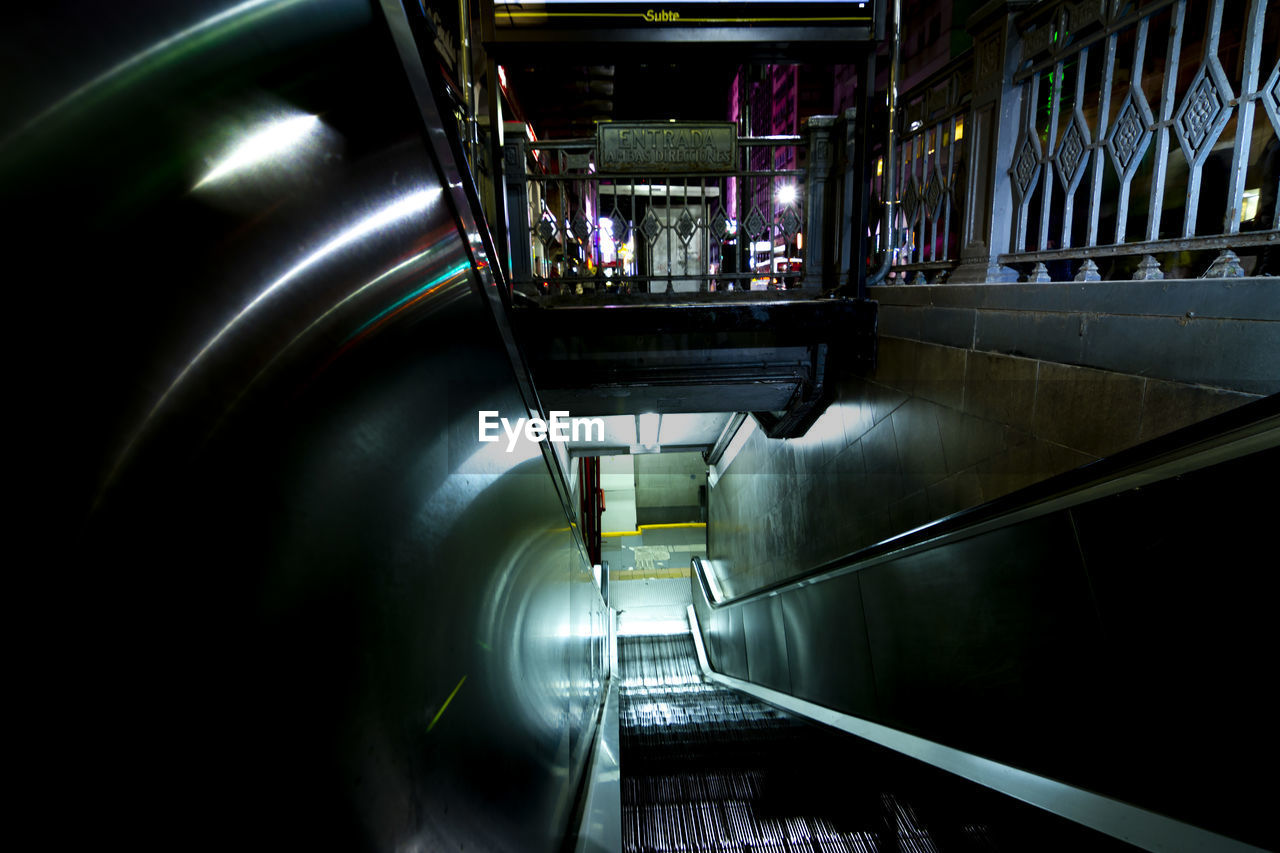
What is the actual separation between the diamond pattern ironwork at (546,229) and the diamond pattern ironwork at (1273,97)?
3828 mm

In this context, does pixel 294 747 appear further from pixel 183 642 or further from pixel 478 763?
pixel 478 763

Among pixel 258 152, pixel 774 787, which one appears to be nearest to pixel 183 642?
pixel 258 152

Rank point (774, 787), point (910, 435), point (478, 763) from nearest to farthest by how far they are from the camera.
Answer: point (478, 763) → point (774, 787) → point (910, 435)

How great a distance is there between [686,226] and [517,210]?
1.35m

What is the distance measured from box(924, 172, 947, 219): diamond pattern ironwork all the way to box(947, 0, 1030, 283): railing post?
428 mm

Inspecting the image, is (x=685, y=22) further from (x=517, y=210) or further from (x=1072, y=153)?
(x=1072, y=153)

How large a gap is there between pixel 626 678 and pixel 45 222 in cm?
728

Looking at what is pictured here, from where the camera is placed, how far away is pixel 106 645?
0.47 m

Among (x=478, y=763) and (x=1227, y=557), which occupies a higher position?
(x=1227, y=557)

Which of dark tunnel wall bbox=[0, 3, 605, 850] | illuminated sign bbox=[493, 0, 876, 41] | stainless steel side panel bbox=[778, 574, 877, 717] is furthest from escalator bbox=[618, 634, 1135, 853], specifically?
illuminated sign bbox=[493, 0, 876, 41]

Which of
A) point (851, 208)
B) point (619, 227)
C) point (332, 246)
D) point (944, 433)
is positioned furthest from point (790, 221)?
point (332, 246)

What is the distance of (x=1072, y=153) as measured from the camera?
2.51 metres

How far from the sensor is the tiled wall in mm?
1926

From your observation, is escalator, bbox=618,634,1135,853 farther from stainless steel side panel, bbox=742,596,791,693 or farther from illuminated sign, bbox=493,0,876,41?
illuminated sign, bbox=493,0,876,41
